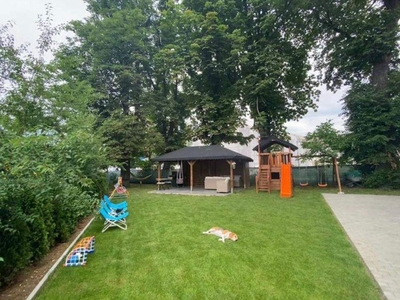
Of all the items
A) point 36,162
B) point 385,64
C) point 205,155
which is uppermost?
point 385,64

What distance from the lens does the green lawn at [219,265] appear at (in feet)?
10.0

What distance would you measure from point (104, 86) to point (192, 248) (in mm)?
15955

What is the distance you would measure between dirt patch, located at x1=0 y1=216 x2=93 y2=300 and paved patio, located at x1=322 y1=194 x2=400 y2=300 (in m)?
4.59

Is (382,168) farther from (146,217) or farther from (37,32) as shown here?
(37,32)

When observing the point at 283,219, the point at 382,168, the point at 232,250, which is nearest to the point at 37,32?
the point at 232,250

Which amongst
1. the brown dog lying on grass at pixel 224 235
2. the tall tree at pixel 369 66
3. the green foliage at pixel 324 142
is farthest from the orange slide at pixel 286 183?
the brown dog lying on grass at pixel 224 235

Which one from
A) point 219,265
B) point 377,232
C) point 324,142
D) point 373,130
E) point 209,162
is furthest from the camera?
point 209,162

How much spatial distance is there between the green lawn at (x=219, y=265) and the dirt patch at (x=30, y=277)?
0.66 ft

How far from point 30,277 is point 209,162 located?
1311 cm

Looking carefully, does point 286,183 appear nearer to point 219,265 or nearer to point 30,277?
point 219,265

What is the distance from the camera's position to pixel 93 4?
1892 centimetres

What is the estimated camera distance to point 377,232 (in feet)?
17.7

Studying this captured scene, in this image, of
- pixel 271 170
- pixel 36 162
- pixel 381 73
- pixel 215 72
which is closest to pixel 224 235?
pixel 36 162

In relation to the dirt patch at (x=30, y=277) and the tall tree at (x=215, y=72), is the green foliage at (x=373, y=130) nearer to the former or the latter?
the tall tree at (x=215, y=72)
